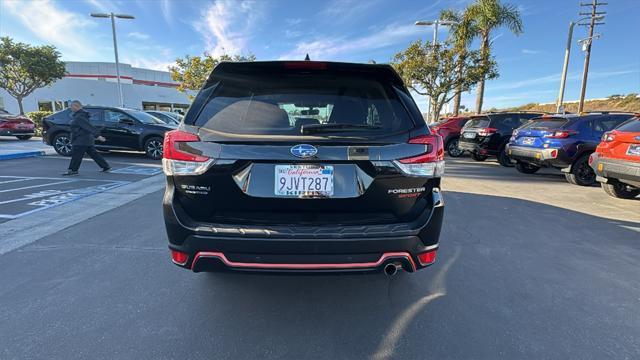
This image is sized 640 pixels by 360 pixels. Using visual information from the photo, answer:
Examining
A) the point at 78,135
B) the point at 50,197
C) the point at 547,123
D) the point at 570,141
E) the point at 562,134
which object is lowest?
the point at 50,197

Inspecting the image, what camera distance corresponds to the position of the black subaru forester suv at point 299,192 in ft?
6.60

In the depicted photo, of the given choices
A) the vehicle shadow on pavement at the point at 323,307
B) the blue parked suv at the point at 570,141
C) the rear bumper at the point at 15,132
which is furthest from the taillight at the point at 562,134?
the rear bumper at the point at 15,132

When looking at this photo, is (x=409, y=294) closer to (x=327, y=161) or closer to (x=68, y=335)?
(x=327, y=161)

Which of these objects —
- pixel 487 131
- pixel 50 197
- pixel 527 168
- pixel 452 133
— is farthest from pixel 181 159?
pixel 452 133

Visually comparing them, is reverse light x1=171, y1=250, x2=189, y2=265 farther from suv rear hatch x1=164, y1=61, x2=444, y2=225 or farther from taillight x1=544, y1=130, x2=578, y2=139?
taillight x1=544, y1=130, x2=578, y2=139

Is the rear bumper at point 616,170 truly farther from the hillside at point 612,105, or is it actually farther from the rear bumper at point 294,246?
the hillside at point 612,105

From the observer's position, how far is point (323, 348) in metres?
2.16

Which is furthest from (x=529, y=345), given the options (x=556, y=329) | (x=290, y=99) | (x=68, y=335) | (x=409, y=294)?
(x=68, y=335)

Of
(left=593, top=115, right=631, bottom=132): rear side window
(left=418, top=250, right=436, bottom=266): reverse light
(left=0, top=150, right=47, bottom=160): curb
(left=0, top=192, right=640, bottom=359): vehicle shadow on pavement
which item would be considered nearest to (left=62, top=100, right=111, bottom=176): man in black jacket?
(left=0, top=150, right=47, bottom=160): curb

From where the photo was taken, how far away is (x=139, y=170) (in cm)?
873

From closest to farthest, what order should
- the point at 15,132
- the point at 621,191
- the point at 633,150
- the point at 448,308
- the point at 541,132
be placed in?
1. the point at 448,308
2. the point at 633,150
3. the point at 621,191
4. the point at 541,132
5. the point at 15,132

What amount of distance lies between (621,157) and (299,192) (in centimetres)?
599

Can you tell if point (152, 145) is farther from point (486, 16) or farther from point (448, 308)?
point (486, 16)

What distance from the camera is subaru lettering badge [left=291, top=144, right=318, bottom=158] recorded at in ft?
6.52
